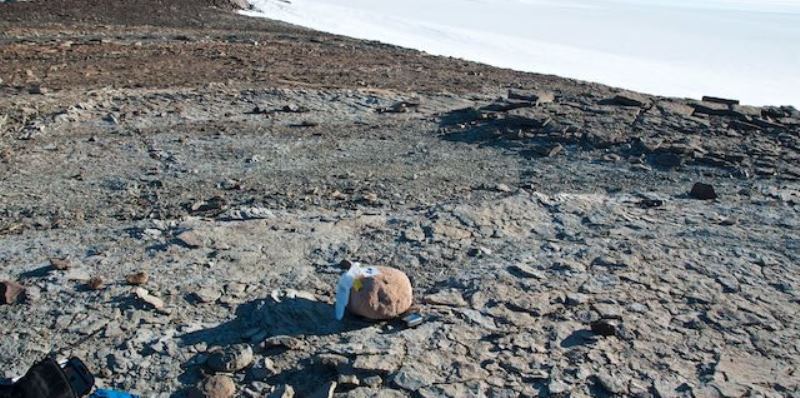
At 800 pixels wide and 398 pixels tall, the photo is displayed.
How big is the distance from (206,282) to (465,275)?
55.3 inches

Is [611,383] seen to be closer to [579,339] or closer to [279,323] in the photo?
[579,339]

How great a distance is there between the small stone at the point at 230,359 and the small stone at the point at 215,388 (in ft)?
0.21

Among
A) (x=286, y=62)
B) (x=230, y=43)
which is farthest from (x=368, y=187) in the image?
(x=230, y=43)

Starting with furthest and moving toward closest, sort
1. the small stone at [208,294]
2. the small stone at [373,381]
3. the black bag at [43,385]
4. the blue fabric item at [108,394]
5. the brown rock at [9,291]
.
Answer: the small stone at [208,294], the brown rock at [9,291], the small stone at [373,381], the blue fabric item at [108,394], the black bag at [43,385]

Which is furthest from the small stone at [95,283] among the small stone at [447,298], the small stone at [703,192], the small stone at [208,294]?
the small stone at [703,192]

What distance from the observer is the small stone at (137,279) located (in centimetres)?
386

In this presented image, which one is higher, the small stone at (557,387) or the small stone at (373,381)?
the small stone at (557,387)

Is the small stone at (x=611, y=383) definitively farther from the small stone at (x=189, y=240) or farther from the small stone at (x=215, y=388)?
the small stone at (x=189, y=240)

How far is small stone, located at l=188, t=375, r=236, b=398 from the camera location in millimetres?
3062

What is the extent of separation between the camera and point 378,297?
3.59 metres

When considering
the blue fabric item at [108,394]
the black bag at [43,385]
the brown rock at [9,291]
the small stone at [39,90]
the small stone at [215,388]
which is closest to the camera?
the black bag at [43,385]

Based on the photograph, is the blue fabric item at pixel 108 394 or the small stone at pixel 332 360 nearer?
the blue fabric item at pixel 108 394

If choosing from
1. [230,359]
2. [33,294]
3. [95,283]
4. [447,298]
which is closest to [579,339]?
[447,298]

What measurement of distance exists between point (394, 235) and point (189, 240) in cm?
123
